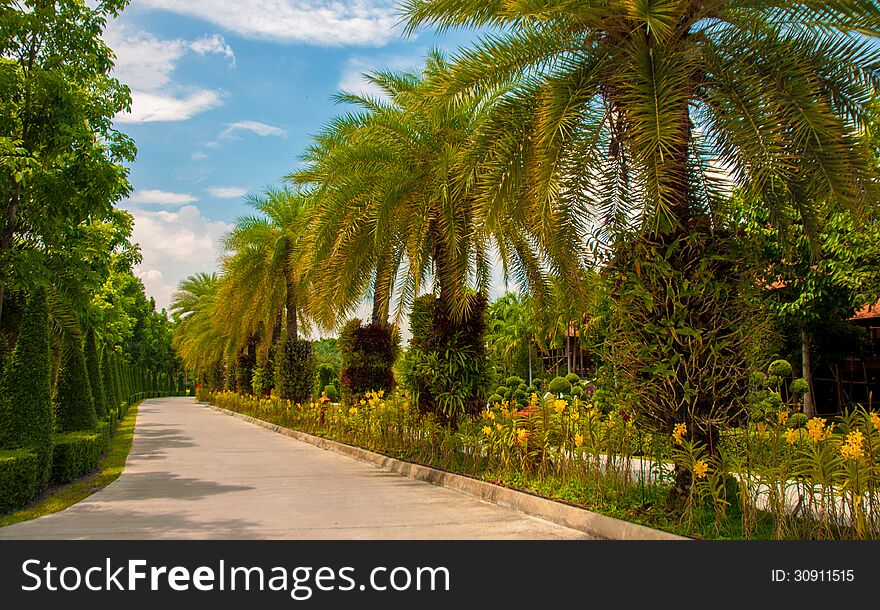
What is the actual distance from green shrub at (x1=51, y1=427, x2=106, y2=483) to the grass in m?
0.16

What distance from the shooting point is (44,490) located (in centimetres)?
1059

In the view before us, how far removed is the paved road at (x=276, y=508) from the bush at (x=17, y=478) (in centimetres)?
67

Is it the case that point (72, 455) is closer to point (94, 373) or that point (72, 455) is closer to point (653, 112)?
point (94, 373)

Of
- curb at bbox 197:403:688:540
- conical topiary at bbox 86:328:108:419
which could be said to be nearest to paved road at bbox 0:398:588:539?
curb at bbox 197:403:688:540

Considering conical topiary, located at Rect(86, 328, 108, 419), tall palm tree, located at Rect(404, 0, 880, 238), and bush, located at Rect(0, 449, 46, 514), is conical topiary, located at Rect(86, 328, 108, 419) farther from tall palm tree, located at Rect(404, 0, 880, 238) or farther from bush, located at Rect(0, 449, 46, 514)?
tall palm tree, located at Rect(404, 0, 880, 238)

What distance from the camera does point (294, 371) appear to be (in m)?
25.9

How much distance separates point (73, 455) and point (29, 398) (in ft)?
6.93

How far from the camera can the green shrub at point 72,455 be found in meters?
11.5

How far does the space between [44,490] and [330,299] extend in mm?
5725

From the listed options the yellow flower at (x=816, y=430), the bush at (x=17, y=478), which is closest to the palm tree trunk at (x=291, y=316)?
the bush at (x=17, y=478)

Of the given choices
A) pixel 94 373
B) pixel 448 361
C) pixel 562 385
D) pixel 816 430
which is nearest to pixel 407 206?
pixel 448 361

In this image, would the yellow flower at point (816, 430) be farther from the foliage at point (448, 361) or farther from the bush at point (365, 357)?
the bush at point (365, 357)
